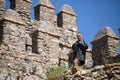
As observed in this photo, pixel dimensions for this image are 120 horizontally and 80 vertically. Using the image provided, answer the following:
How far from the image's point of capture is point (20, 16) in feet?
61.9

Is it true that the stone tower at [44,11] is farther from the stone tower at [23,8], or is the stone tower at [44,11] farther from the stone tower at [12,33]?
the stone tower at [12,33]

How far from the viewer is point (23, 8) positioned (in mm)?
18922

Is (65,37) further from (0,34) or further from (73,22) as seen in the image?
(0,34)

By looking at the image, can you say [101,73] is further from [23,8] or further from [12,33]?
[23,8]

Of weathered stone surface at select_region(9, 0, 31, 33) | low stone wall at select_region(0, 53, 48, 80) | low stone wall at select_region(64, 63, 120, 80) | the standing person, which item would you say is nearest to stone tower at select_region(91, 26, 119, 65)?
low stone wall at select_region(0, 53, 48, 80)

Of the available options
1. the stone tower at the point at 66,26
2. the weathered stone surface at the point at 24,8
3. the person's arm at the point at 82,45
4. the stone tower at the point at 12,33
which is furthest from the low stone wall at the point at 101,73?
the stone tower at the point at 66,26

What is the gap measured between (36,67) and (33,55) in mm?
635

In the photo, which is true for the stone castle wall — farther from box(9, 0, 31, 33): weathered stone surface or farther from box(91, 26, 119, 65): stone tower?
box(91, 26, 119, 65): stone tower

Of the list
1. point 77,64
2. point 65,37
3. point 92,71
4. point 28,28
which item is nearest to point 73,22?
point 65,37

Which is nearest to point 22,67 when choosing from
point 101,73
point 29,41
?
point 29,41

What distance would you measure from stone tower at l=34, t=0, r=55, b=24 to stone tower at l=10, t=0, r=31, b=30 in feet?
1.68

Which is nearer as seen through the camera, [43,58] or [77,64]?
[77,64]

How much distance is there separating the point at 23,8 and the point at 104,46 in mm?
4219

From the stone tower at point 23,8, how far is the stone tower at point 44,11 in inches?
20.2
